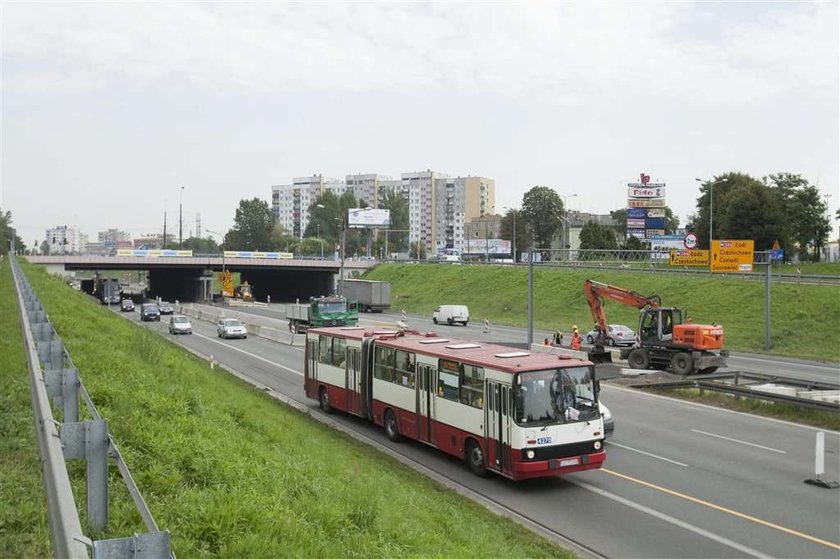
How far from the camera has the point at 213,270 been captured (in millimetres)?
94688

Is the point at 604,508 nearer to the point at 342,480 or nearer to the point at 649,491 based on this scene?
the point at 649,491

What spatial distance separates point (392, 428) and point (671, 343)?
15432 mm

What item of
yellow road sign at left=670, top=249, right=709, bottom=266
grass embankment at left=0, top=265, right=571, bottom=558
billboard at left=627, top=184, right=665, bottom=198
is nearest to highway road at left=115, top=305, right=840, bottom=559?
grass embankment at left=0, top=265, right=571, bottom=558

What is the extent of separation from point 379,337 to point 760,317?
1376 inches

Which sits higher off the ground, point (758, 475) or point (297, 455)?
point (297, 455)

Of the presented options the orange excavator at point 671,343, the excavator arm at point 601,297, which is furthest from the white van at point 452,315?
the orange excavator at point 671,343

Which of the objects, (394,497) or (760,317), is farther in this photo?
(760,317)

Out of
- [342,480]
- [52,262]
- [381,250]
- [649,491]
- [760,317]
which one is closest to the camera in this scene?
[342,480]

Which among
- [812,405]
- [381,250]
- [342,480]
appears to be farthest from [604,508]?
[381,250]

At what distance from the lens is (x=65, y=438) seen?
506cm

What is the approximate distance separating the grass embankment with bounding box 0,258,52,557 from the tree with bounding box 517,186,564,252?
377 feet

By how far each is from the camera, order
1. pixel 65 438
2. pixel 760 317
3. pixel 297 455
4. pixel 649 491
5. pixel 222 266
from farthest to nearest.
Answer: pixel 222 266 < pixel 760 317 < pixel 649 491 < pixel 297 455 < pixel 65 438

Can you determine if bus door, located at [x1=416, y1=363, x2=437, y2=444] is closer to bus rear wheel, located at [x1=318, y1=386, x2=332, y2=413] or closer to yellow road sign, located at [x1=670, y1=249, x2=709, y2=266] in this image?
bus rear wheel, located at [x1=318, y1=386, x2=332, y2=413]

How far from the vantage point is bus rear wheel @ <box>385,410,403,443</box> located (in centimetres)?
1828
